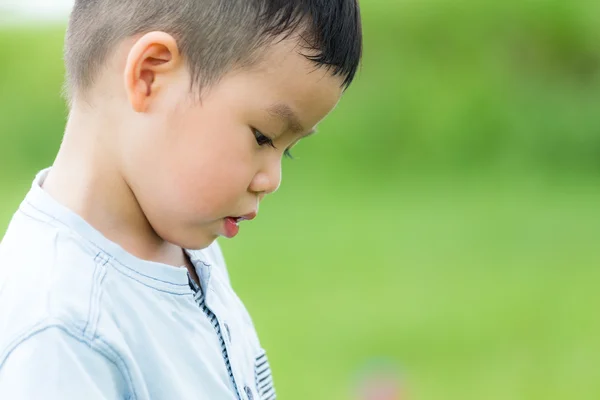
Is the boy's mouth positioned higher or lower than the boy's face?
lower

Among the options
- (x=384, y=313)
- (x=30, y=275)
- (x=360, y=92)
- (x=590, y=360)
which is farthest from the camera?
(x=360, y=92)

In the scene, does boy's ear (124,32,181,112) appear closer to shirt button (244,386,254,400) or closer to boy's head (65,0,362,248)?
boy's head (65,0,362,248)

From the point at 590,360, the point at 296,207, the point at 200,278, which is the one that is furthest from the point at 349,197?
the point at 200,278

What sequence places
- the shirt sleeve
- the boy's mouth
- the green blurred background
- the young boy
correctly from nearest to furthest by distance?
the shirt sleeve
the young boy
the boy's mouth
the green blurred background

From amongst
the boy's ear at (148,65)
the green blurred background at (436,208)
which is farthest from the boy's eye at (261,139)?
the green blurred background at (436,208)

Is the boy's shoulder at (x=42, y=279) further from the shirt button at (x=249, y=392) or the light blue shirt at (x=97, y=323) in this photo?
the shirt button at (x=249, y=392)

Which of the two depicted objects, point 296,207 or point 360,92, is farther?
point 360,92

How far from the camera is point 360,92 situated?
4.41m

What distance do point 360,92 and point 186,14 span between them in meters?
3.53

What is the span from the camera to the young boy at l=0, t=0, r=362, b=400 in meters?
0.87

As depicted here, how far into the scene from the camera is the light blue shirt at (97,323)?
30.8 inches

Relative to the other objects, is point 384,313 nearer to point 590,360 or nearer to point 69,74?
point 590,360

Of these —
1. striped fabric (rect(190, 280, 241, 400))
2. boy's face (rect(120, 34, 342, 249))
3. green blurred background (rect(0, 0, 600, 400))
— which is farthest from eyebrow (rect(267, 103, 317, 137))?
green blurred background (rect(0, 0, 600, 400))

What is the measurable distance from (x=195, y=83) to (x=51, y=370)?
312 millimetres
